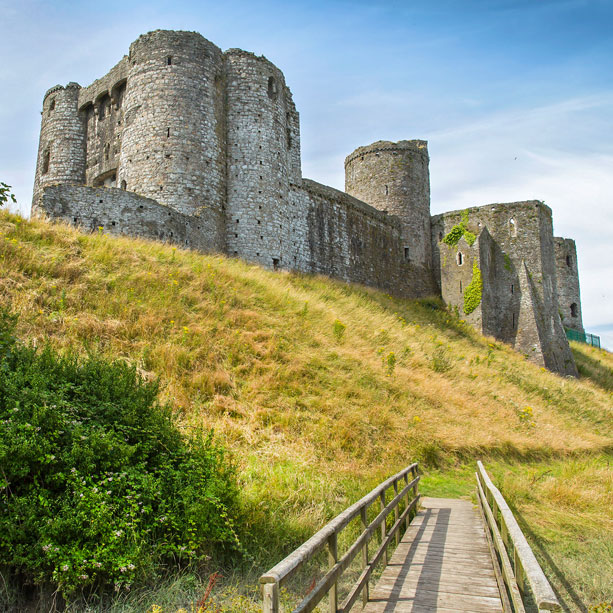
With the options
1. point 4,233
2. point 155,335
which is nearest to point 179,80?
point 4,233

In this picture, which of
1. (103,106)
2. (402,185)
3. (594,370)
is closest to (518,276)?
(594,370)

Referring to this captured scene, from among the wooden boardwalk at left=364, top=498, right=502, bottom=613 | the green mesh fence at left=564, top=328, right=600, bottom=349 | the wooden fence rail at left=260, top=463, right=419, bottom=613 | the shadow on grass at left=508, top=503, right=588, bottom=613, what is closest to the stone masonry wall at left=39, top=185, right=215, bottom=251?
the wooden boardwalk at left=364, top=498, right=502, bottom=613

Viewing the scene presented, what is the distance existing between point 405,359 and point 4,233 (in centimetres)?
1059

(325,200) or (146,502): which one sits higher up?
(325,200)

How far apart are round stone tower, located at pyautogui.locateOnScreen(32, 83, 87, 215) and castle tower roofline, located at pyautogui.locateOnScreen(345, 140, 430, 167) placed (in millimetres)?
14427

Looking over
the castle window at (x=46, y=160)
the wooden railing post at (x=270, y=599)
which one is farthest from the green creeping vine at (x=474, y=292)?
the wooden railing post at (x=270, y=599)

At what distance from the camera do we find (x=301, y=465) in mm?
8383

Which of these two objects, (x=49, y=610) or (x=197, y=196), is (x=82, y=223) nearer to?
(x=197, y=196)

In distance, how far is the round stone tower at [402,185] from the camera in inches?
1159

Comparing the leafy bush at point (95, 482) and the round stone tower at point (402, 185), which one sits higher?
the round stone tower at point (402, 185)

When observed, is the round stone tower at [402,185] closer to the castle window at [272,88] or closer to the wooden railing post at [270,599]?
the castle window at [272,88]

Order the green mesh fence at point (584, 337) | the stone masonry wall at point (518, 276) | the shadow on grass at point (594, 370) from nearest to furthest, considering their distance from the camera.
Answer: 1. the stone masonry wall at point (518, 276)
2. the shadow on grass at point (594, 370)
3. the green mesh fence at point (584, 337)

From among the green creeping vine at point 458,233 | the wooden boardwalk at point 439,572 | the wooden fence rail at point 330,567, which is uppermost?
the green creeping vine at point 458,233

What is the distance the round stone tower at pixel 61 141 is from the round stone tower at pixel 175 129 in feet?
11.8
